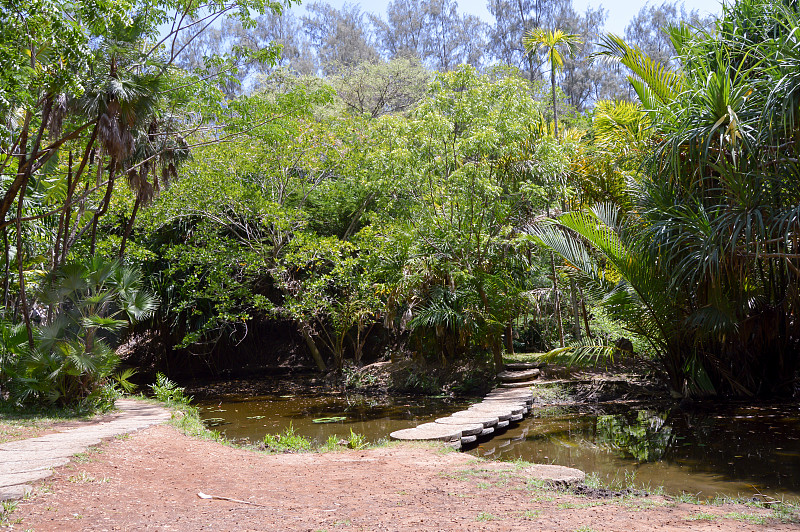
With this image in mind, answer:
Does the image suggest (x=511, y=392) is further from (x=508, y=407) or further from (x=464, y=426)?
(x=464, y=426)

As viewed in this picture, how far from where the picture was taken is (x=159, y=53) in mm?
10305

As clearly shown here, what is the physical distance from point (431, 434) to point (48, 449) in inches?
160

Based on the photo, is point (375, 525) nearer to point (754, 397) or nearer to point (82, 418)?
point (82, 418)

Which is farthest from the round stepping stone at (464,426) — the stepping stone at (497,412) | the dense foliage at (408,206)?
the dense foliage at (408,206)

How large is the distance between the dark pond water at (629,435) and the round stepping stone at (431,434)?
331 millimetres

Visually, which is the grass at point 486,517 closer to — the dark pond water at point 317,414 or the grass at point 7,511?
the grass at point 7,511

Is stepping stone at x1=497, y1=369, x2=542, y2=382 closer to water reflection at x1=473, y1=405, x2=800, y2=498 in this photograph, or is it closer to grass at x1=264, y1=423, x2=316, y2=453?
water reflection at x1=473, y1=405, x2=800, y2=498

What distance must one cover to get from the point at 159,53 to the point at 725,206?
9.44 metres

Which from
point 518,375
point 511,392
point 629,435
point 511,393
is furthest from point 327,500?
point 518,375

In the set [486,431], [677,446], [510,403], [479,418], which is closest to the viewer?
[677,446]

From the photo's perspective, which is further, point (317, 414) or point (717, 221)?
point (317, 414)

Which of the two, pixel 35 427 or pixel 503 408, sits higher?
pixel 35 427

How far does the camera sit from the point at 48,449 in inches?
221

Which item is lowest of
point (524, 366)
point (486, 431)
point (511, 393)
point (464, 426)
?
point (486, 431)
